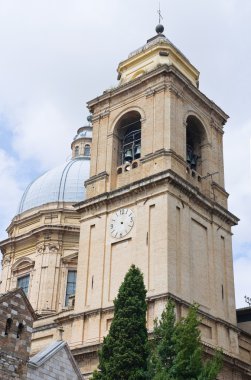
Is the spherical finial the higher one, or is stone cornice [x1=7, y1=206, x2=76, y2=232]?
the spherical finial

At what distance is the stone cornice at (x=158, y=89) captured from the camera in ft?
107

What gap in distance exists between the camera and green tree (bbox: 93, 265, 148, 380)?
20.2 meters

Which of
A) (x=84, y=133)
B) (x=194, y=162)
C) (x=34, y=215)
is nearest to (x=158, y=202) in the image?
(x=194, y=162)

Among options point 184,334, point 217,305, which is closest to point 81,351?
point 217,305

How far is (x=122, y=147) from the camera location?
33.9 meters

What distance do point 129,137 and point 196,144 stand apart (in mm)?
3315

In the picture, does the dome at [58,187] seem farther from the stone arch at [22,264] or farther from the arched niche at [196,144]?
the arched niche at [196,144]

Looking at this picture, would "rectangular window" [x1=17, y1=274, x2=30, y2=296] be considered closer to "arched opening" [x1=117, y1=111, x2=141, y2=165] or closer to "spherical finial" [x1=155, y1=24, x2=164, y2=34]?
"arched opening" [x1=117, y1=111, x2=141, y2=165]

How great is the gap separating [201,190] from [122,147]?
4.39 metres

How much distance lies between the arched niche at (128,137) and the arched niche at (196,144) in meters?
2.40

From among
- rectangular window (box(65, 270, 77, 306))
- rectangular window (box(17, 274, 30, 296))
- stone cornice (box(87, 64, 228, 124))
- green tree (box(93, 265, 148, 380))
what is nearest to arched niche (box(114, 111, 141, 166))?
stone cornice (box(87, 64, 228, 124))

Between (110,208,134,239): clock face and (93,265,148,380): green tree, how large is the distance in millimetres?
7649

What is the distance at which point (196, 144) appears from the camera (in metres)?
34.7

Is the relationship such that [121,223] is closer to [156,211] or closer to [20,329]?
[156,211]
